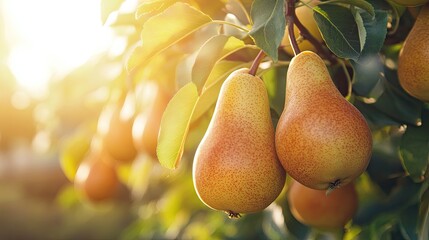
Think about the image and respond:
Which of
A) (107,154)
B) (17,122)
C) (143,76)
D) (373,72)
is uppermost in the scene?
(373,72)

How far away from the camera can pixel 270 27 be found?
2.44 feet

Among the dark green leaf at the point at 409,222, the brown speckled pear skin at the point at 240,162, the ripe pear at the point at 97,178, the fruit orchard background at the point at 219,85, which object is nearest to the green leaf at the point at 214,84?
the fruit orchard background at the point at 219,85

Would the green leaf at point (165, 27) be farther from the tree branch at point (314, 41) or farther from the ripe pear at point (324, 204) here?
the ripe pear at point (324, 204)

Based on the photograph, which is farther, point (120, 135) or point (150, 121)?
point (120, 135)

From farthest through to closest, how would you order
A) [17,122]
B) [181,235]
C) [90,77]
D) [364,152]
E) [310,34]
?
[17,122], [181,235], [90,77], [310,34], [364,152]

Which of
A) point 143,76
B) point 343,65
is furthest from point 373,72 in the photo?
point 143,76

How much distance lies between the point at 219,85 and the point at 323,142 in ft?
0.91

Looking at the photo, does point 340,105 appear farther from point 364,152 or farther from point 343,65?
point 343,65

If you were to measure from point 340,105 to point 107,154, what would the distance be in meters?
0.82

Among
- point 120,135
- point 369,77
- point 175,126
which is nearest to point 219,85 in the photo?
point 175,126

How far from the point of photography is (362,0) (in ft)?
2.59

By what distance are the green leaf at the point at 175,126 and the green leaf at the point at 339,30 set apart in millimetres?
179

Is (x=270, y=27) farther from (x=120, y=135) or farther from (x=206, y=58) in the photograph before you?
(x=120, y=135)

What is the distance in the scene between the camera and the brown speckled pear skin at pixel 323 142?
28.2 inches
